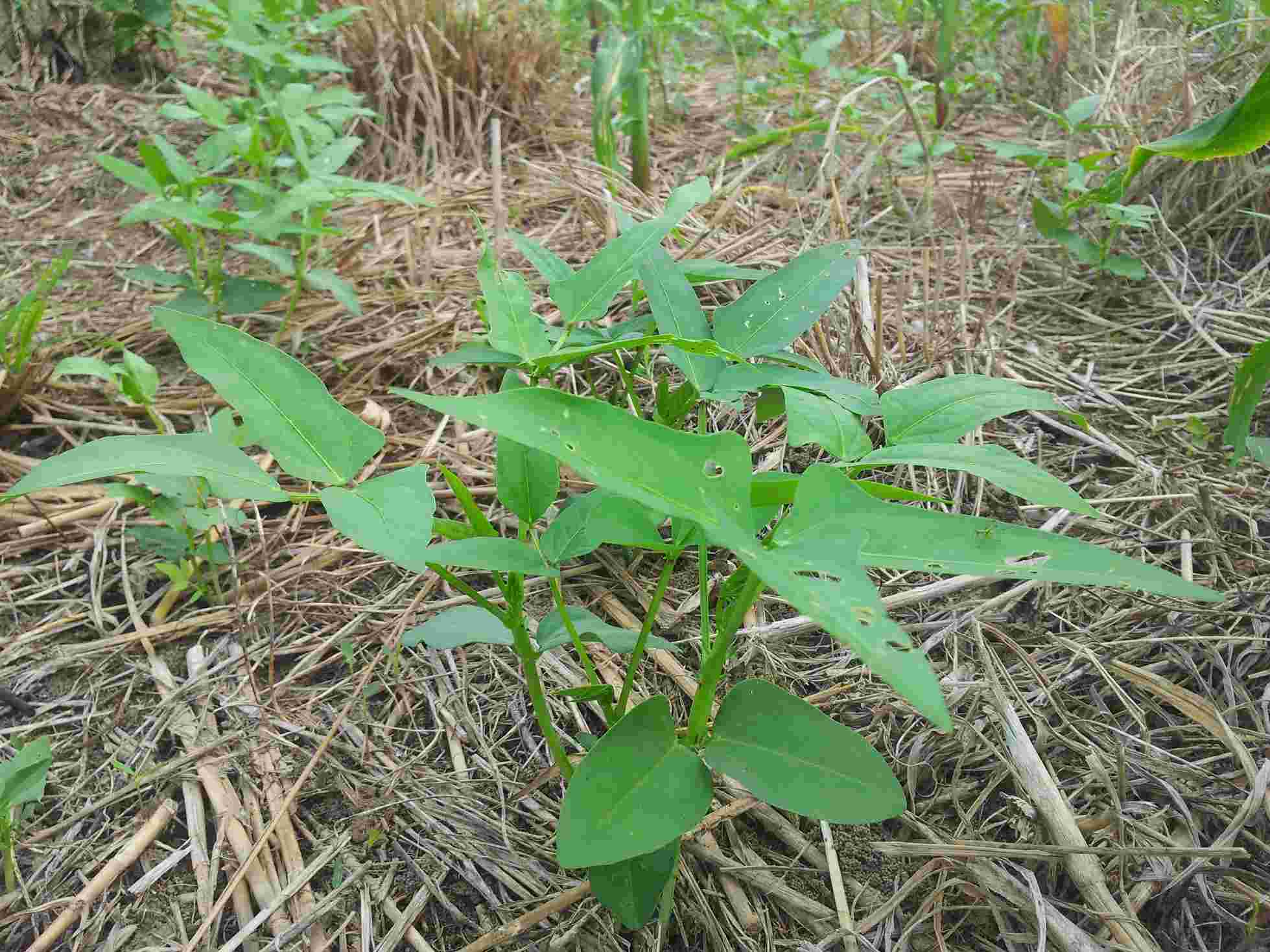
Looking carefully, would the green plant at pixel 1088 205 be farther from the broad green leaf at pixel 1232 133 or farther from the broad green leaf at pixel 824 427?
the broad green leaf at pixel 824 427

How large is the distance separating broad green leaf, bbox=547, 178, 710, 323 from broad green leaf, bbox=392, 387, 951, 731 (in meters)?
0.29

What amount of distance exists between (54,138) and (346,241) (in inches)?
46.7

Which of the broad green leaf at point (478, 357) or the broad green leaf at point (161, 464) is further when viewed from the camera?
the broad green leaf at point (478, 357)

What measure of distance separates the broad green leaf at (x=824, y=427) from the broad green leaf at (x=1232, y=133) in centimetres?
46

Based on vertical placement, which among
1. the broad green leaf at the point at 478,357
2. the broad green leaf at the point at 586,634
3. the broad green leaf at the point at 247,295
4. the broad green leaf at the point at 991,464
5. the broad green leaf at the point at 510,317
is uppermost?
the broad green leaf at the point at 510,317

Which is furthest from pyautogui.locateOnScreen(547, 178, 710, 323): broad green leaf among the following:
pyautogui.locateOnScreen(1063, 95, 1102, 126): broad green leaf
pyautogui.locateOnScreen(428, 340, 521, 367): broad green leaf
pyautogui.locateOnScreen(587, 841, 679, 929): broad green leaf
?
pyautogui.locateOnScreen(1063, 95, 1102, 126): broad green leaf

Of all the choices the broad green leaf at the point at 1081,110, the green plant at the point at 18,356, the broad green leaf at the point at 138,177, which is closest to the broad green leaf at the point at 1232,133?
the broad green leaf at the point at 1081,110

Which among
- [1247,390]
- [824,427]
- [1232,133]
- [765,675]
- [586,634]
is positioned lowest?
[765,675]

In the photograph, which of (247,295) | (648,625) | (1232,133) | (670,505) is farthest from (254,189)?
(1232,133)

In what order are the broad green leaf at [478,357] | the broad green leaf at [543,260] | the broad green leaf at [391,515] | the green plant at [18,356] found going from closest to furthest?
the broad green leaf at [391,515]
the broad green leaf at [478,357]
the broad green leaf at [543,260]
the green plant at [18,356]

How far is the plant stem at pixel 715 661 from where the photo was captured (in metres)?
0.65

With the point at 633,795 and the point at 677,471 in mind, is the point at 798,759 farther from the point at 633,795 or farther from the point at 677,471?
the point at 677,471

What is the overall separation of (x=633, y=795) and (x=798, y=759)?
0.13 meters

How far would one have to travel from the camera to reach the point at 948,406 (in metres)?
0.76
